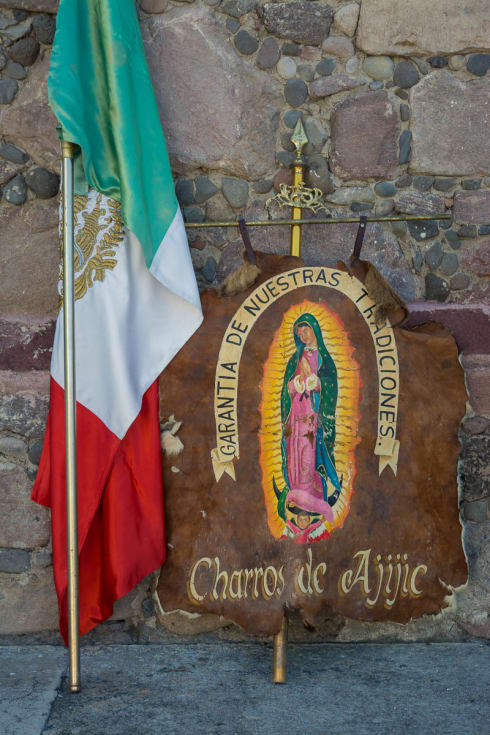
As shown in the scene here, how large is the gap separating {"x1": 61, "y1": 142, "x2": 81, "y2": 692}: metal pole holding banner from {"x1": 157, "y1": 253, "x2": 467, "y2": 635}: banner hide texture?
1.06ft

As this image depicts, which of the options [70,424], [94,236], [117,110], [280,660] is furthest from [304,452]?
[117,110]

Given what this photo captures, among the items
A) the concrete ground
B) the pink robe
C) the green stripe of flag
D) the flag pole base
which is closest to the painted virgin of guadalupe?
the pink robe

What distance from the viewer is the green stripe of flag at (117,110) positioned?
2277 millimetres

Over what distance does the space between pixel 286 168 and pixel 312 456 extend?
931 mm

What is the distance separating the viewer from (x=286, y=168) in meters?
2.59

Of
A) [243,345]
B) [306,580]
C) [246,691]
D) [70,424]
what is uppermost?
[243,345]

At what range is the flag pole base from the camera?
228 centimetres

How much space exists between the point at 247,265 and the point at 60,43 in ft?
2.70

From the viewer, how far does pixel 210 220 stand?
260 cm

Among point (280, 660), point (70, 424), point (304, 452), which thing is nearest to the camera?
point (70, 424)

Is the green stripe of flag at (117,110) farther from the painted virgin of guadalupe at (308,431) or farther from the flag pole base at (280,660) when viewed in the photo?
the flag pole base at (280,660)

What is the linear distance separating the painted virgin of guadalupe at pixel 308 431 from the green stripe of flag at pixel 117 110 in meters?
0.55

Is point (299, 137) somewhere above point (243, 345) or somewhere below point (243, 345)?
above

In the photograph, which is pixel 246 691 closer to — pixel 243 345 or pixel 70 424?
pixel 70 424
